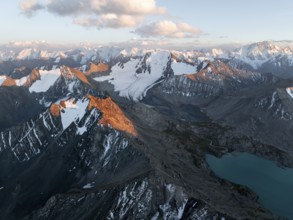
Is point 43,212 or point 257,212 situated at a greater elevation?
point 257,212

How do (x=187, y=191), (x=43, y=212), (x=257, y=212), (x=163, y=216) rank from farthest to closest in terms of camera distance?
1. (x=43, y=212)
2. (x=257, y=212)
3. (x=187, y=191)
4. (x=163, y=216)

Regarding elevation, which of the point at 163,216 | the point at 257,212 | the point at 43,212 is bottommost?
the point at 43,212

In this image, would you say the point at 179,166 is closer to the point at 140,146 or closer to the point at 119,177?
the point at 140,146

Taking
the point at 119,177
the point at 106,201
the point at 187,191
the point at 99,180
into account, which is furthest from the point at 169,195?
the point at 99,180

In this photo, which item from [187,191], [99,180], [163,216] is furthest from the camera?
[99,180]

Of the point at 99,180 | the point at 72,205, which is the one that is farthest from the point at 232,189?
the point at 72,205

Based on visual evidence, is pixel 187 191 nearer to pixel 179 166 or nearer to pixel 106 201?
pixel 106 201

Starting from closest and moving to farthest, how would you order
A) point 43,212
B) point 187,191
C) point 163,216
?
point 163,216 < point 187,191 < point 43,212

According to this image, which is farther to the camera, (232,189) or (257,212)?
(232,189)

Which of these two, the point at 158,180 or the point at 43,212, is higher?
the point at 158,180
